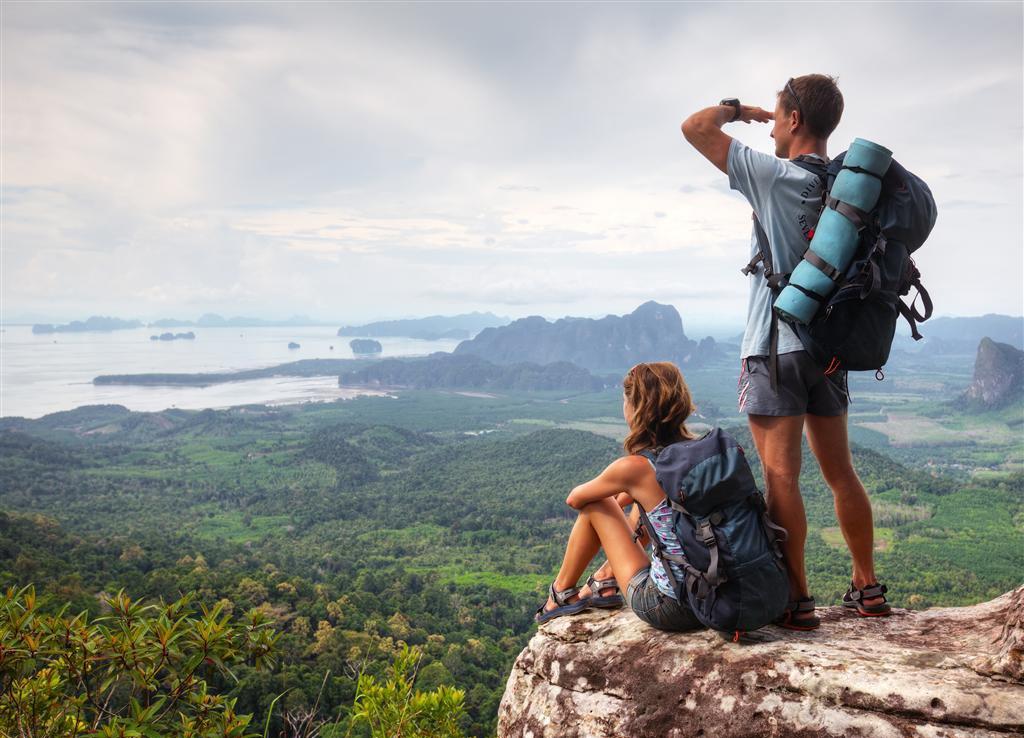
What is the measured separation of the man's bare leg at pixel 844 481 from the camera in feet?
10.3

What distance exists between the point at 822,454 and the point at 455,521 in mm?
53288

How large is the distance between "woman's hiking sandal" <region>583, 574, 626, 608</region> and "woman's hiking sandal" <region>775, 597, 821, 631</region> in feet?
2.62

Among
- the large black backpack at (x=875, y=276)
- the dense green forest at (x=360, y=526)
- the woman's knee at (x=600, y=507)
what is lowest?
the dense green forest at (x=360, y=526)

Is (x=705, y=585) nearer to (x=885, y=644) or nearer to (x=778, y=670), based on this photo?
(x=778, y=670)

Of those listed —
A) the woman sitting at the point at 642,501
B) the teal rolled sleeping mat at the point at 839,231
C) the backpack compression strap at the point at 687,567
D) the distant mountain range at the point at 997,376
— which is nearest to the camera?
the teal rolled sleeping mat at the point at 839,231

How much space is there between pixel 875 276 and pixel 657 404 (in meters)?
1.02

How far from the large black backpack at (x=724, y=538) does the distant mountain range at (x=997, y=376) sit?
123m

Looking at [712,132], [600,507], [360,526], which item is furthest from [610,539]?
[360,526]

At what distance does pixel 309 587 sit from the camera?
91.4ft

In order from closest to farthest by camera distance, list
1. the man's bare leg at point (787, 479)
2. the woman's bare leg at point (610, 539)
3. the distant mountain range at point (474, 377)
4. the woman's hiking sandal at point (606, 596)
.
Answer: the man's bare leg at point (787, 479)
the woman's bare leg at point (610, 539)
the woman's hiking sandal at point (606, 596)
the distant mountain range at point (474, 377)

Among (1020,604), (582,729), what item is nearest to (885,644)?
(1020,604)

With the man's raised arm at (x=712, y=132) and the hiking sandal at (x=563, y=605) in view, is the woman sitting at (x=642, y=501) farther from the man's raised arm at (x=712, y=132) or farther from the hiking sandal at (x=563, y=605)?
the man's raised arm at (x=712, y=132)

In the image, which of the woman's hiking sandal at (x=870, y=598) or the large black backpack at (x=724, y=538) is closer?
the large black backpack at (x=724, y=538)

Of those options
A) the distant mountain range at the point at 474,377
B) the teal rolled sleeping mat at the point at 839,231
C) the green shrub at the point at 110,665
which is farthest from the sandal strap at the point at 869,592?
the distant mountain range at the point at 474,377
